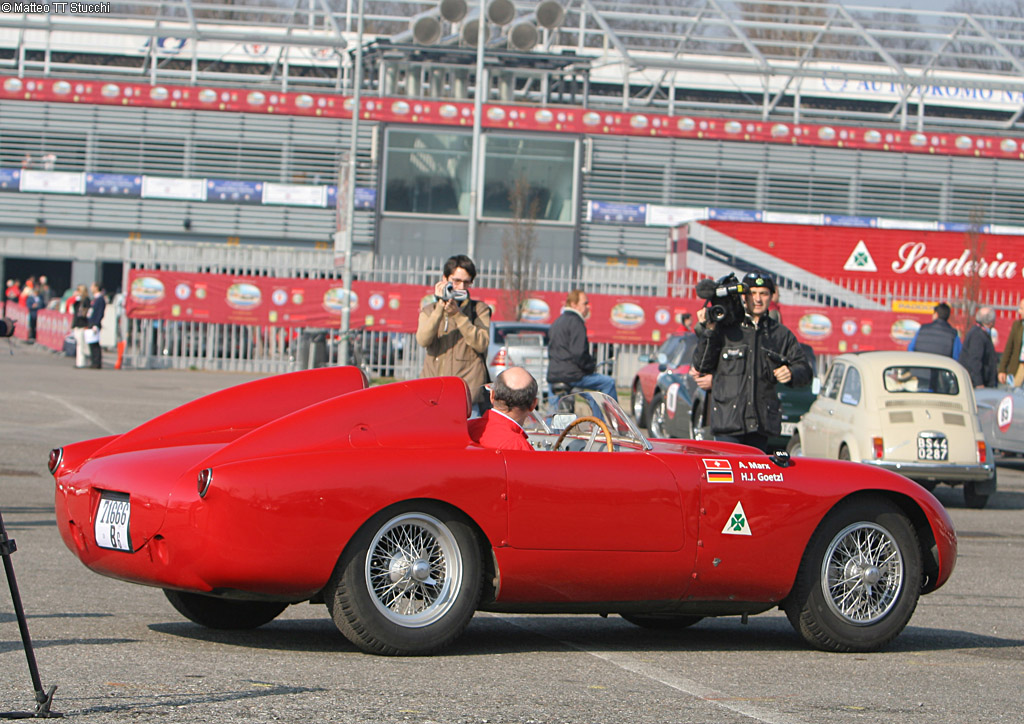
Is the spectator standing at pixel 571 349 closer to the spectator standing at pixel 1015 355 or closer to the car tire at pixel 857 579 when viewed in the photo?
the spectator standing at pixel 1015 355

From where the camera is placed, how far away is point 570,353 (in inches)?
538

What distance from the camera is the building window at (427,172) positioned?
4050 cm

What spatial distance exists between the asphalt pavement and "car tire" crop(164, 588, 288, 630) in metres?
0.09

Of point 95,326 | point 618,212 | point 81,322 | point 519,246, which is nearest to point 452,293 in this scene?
point 95,326

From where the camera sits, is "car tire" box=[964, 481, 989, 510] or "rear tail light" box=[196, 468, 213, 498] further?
"car tire" box=[964, 481, 989, 510]

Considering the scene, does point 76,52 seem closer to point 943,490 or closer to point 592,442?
point 943,490

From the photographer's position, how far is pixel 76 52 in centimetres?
4944

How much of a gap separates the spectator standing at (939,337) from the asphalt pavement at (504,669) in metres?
9.83

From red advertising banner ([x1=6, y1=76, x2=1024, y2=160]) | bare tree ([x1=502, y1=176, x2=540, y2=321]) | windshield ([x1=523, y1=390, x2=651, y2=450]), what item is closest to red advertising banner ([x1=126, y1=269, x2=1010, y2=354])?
bare tree ([x1=502, y1=176, x2=540, y2=321])

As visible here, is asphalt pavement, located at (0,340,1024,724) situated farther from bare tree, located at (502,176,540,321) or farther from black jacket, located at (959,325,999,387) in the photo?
bare tree, located at (502,176,540,321)

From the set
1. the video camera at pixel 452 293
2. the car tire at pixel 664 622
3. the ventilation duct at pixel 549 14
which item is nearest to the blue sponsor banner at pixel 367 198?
the ventilation duct at pixel 549 14

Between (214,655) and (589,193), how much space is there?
3702 cm

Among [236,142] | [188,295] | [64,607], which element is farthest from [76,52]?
[64,607]

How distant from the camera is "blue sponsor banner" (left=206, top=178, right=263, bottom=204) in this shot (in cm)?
4138
